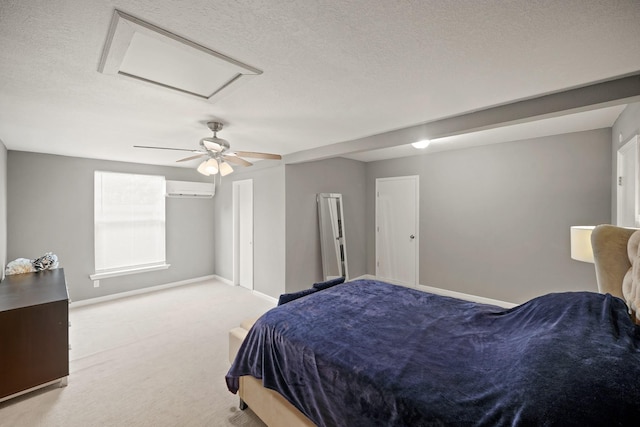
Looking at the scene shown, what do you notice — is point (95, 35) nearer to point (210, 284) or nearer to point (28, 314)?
point (28, 314)

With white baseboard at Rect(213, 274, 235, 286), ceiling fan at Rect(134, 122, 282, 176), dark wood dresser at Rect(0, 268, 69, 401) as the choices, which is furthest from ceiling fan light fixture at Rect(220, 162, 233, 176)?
white baseboard at Rect(213, 274, 235, 286)

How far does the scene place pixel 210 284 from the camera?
537 centimetres

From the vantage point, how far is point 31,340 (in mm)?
2223

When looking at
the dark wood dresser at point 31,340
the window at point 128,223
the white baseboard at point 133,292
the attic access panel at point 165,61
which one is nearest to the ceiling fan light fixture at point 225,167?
the attic access panel at point 165,61

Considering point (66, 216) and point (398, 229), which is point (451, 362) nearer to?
point (398, 229)

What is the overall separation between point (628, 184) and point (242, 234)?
5149mm

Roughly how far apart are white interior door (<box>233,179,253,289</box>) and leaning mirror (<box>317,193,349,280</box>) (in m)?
1.33

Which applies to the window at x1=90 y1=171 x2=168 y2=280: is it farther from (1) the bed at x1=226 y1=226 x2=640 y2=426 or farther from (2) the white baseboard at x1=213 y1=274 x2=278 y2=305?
(1) the bed at x1=226 y1=226 x2=640 y2=426

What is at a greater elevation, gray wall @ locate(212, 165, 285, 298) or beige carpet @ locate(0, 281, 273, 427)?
gray wall @ locate(212, 165, 285, 298)

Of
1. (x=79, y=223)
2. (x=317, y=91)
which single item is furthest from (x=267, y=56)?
(x=79, y=223)

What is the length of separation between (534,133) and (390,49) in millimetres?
3194

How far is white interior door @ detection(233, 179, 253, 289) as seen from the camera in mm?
4996

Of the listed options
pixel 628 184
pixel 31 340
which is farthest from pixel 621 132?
pixel 31 340

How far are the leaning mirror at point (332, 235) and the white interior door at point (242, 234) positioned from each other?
1331mm
